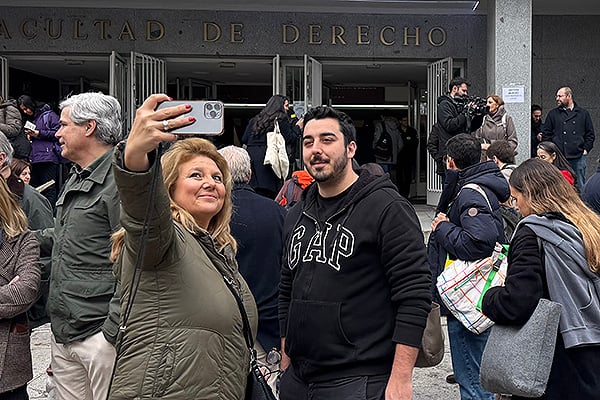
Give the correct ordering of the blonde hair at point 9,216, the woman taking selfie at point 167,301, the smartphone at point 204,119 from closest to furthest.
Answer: the smartphone at point 204,119
the woman taking selfie at point 167,301
the blonde hair at point 9,216

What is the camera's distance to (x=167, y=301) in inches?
95.8

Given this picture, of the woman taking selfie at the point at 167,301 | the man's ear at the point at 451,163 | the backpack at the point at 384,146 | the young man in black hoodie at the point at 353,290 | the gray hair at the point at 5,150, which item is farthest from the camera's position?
the backpack at the point at 384,146

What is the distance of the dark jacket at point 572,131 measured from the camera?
1176 cm

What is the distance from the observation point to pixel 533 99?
1405 centimetres

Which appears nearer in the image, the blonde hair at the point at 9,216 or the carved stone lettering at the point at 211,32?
the blonde hair at the point at 9,216

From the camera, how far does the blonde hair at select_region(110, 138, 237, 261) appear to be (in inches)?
109

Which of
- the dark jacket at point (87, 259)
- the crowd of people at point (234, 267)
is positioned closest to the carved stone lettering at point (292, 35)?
the crowd of people at point (234, 267)

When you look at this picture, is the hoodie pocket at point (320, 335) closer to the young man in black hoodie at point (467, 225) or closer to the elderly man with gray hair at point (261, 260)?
the elderly man with gray hair at point (261, 260)

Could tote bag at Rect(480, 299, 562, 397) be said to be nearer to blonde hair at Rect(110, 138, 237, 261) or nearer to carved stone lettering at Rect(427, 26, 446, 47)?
blonde hair at Rect(110, 138, 237, 261)

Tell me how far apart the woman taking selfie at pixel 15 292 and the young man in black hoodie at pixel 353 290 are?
1377 mm

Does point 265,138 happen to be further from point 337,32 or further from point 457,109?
point 337,32

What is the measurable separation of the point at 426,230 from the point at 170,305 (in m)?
8.45

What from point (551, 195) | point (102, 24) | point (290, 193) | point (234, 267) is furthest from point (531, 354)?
point (102, 24)

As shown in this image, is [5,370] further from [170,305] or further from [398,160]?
[398,160]
